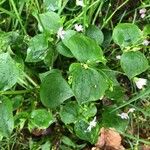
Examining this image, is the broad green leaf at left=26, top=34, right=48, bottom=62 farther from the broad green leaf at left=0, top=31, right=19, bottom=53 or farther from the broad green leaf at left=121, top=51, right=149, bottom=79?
the broad green leaf at left=121, top=51, right=149, bottom=79

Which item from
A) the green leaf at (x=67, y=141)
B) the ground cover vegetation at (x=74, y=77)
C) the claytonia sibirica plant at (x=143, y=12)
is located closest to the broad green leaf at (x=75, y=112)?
the ground cover vegetation at (x=74, y=77)

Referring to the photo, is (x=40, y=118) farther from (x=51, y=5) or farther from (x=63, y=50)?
(x=51, y=5)

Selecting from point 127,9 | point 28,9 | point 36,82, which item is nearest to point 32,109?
point 36,82

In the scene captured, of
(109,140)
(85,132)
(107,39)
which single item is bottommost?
(109,140)

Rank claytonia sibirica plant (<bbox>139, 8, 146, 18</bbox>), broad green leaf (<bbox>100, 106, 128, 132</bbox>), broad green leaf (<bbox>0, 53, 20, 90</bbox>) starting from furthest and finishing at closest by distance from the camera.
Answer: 1. claytonia sibirica plant (<bbox>139, 8, 146, 18</bbox>)
2. broad green leaf (<bbox>100, 106, 128, 132</bbox>)
3. broad green leaf (<bbox>0, 53, 20, 90</bbox>)

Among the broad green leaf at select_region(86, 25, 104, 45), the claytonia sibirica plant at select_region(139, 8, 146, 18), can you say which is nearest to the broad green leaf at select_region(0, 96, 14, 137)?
the broad green leaf at select_region(86, 25, 104, 45)

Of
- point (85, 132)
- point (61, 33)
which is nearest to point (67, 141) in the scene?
point (85, 132)

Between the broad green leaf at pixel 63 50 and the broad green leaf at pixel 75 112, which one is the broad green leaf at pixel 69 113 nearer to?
the broad green leaf at pixel 75 112
